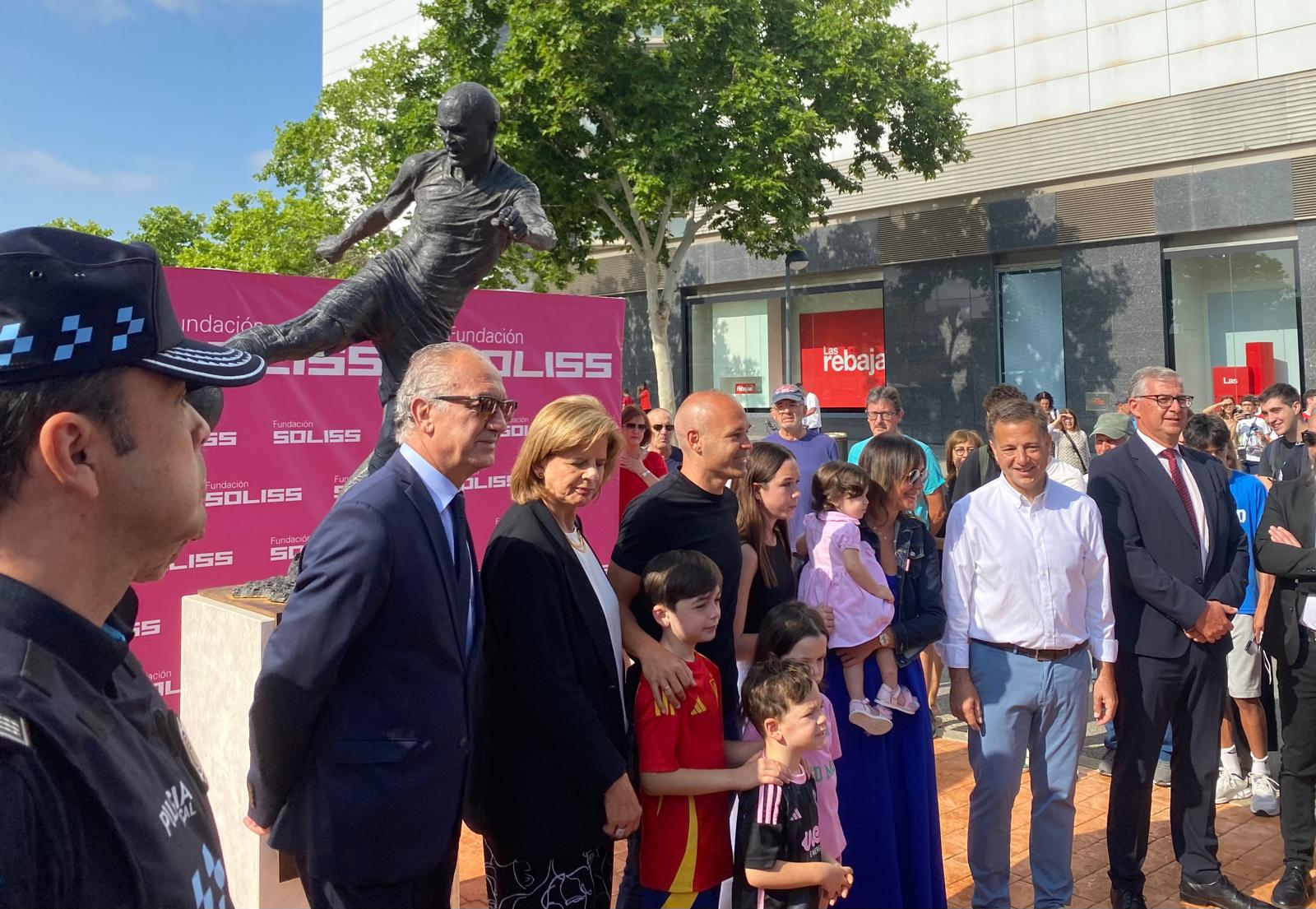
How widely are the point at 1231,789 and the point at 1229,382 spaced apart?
1429cm

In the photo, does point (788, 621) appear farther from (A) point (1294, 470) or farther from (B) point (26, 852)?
(A) point (1294, 470)

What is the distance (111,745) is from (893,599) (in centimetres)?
335

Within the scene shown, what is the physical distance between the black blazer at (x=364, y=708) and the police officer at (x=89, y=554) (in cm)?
111

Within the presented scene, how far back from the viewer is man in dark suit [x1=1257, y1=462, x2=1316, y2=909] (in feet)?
13.6

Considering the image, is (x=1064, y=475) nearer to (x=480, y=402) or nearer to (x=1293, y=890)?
(x=1293, y=890)

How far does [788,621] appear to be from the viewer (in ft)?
11.3

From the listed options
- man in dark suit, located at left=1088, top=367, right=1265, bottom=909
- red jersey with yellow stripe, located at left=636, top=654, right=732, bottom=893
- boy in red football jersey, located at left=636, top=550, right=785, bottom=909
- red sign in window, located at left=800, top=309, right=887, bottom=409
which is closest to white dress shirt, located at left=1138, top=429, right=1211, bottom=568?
man in dark suit, located at left=1088, top=367, right=1265, bottom=909

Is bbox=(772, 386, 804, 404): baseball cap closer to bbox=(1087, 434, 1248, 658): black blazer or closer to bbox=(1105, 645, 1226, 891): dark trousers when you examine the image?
bbox=(1087, 434, 1248, 658): black blazer

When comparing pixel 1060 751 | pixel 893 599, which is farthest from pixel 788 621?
pixel 1060 751

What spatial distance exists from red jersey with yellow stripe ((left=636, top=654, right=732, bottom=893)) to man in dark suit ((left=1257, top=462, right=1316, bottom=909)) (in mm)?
2654

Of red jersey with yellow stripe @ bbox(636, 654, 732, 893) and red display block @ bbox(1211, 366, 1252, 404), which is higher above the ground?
red display block @ bbox(1211, 366, 1252, 404)

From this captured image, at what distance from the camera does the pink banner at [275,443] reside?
6.09 metres

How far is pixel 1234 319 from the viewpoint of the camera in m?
17.4

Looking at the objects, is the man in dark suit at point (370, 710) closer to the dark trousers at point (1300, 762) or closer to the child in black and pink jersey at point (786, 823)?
the child in black and pink jersey at point (786, 823)
